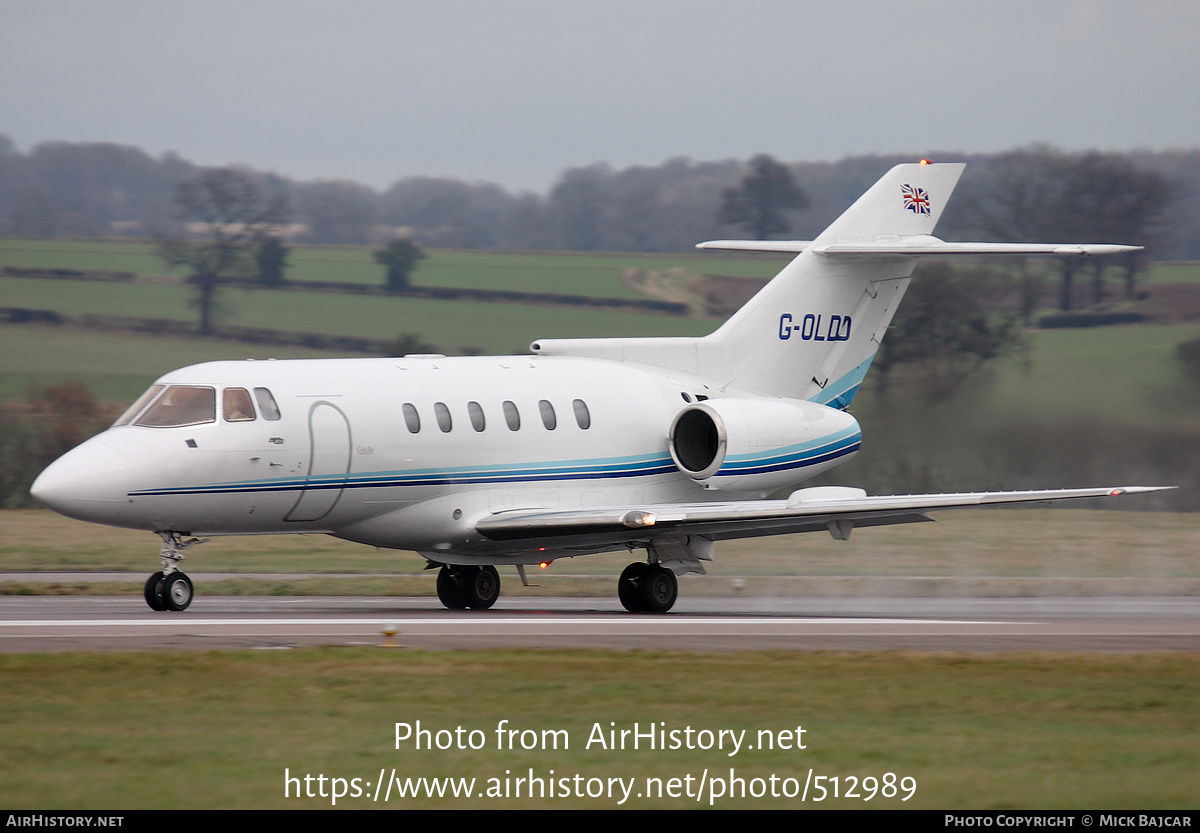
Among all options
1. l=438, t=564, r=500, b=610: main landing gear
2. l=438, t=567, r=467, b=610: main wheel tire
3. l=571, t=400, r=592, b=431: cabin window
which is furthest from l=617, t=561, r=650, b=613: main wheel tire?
l=438, t=567, r=467, b=610: main wheel tire

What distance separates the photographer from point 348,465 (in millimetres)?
19859

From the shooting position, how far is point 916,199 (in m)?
25.8

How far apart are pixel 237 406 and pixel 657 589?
6.39m

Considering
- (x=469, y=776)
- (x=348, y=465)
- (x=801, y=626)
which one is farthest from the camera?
(x=348, y=465)

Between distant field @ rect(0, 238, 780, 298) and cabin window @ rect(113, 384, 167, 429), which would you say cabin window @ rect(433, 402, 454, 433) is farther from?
distant field @ rect(0, 238, 780, 298)

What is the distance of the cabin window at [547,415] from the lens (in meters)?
22.2

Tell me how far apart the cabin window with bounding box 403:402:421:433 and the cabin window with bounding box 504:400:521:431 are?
1.51 m

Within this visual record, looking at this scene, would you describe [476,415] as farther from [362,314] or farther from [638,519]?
[362,314]

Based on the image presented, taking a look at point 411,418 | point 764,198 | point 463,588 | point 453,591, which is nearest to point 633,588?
point 463,588

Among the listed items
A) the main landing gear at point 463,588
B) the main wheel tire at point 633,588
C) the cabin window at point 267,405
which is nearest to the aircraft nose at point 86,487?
the cabin window at point 267,405

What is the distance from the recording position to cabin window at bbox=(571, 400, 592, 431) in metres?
22.5
